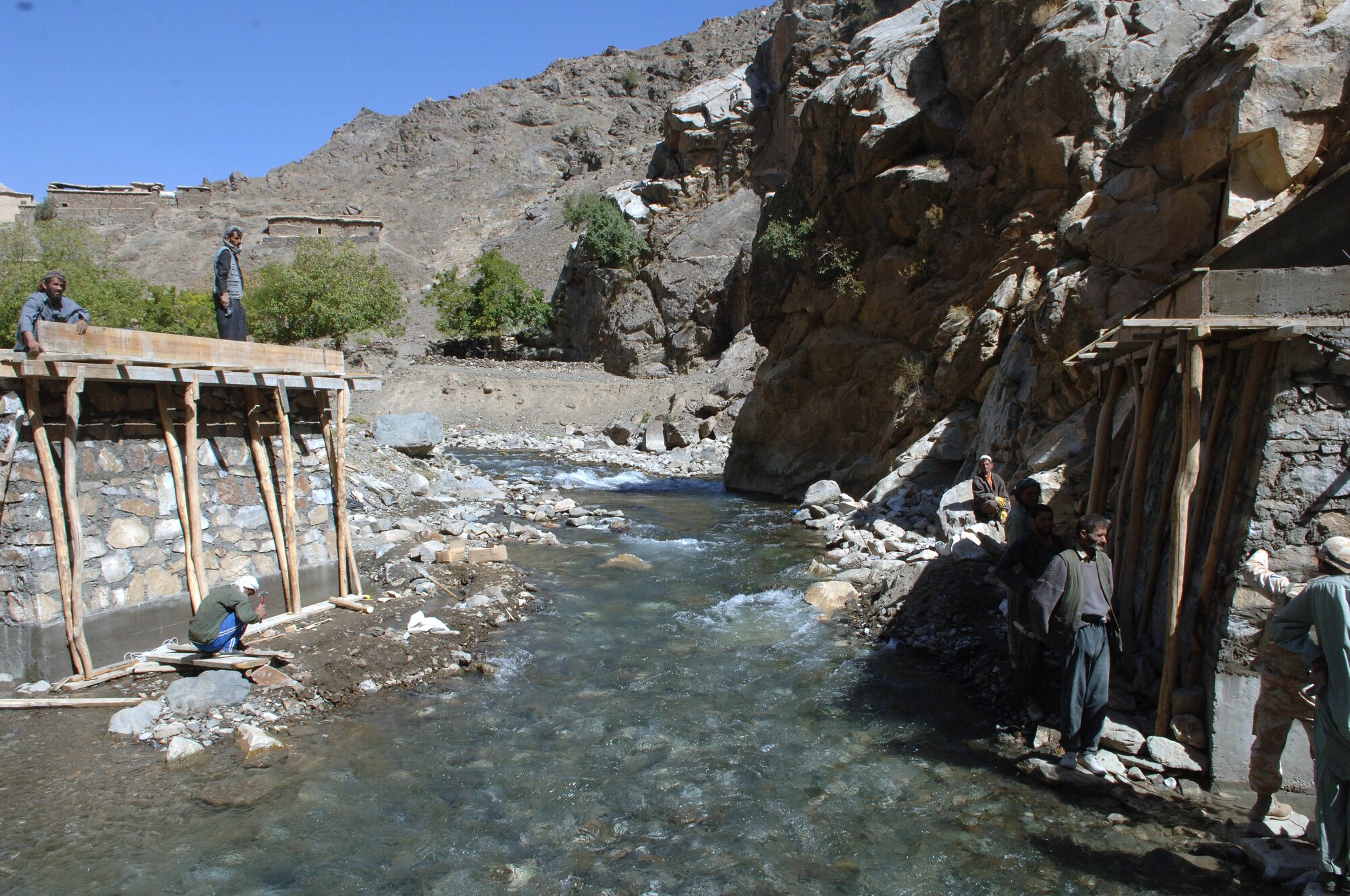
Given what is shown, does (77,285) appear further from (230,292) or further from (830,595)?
(830,595)

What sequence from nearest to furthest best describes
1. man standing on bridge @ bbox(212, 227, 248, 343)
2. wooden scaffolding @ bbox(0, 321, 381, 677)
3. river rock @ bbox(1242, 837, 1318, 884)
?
river rock @ bbox(1242, 837, 1318, 884), wooden scaffolding @ bbox(0, 321, 381, 677), man standing on bridge @ bbox(212, 227, 248, 343)

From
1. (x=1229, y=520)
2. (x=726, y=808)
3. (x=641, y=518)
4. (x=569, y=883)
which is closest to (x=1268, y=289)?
(x=1229, y=520)

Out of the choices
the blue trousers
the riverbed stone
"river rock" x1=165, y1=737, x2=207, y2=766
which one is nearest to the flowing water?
"river rock" x1=165, y1=737, x2=207, y2=766

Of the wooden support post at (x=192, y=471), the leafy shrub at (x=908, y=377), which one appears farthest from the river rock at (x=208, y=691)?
the leafy shrub at (x=908, y=377)

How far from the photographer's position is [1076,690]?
582 cm

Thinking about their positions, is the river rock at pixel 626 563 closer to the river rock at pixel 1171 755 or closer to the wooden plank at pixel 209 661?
the wooden plank at pixel 209 661

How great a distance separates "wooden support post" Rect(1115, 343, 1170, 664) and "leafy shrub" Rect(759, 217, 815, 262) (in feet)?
50.4

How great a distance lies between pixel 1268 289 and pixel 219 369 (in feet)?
28.9

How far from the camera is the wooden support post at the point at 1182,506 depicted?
5602 millimetres

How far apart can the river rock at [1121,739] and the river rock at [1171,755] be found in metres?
0.11

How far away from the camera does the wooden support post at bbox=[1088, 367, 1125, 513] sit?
7750 mm

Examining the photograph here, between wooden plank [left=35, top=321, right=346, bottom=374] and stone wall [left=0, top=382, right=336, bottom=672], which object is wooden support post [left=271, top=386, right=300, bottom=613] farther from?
wooden plank [left=35, top=321, right=346, bottom=374]

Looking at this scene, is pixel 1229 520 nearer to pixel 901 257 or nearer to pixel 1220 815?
pixel 1220 815

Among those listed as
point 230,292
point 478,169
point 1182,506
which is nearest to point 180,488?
point 230,292
